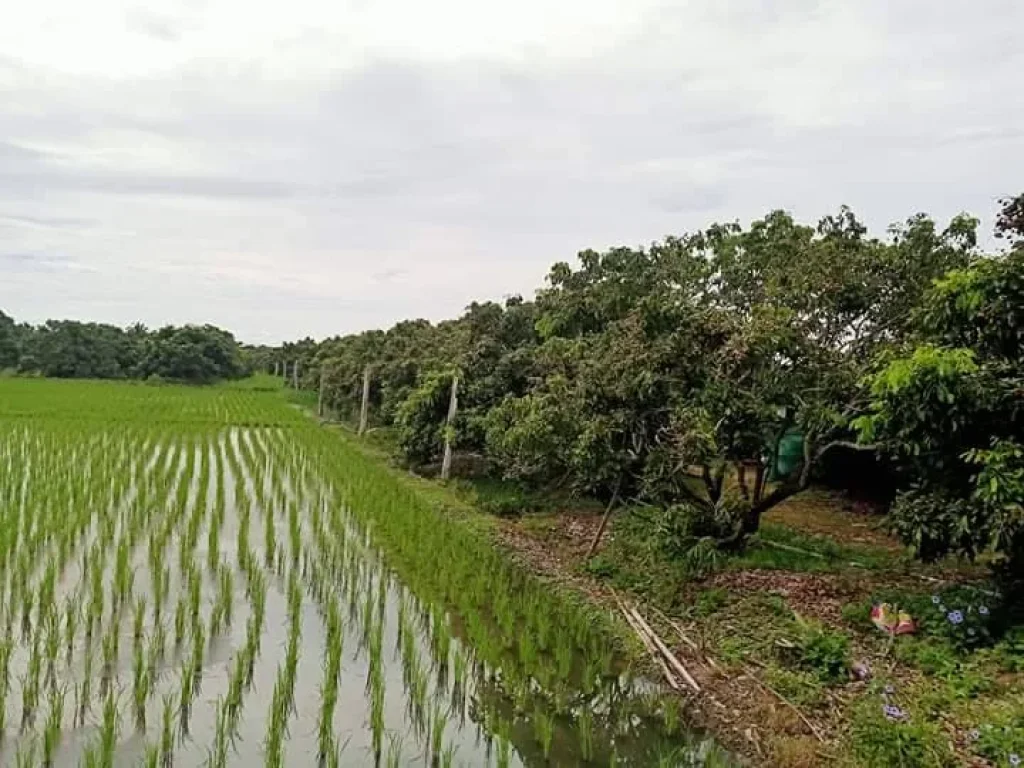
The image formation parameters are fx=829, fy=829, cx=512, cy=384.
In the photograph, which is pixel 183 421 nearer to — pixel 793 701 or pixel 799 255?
pixel 799 255

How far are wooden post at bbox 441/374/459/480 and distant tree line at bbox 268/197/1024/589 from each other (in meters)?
1.31

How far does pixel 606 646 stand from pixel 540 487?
6.18 metres

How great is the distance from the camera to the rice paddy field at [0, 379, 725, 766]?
4.23 meters

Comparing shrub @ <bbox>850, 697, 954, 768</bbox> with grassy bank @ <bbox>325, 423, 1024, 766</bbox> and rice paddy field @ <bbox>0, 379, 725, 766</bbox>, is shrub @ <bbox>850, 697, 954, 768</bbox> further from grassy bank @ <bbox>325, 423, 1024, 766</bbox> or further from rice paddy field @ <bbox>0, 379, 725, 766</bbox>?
rice paddy field @ <bbox>0, 379, 725, 766</bbox>

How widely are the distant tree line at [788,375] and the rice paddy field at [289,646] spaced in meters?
1.57

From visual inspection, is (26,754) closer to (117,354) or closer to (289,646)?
(289,646)

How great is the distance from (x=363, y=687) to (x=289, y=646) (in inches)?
25.2

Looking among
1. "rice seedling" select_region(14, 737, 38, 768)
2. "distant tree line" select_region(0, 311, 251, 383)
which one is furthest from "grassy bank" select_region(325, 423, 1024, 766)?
"distant tree line" select_region(0, 311, 251, 383)

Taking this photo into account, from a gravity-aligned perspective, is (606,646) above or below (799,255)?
below

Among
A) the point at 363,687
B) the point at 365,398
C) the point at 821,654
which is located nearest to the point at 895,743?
the point at 821,654

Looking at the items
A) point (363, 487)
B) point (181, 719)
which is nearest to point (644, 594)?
point (181, 719)

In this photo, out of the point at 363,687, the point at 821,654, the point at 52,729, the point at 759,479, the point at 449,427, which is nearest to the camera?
the point at 52,729

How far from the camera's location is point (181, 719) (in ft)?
14.2

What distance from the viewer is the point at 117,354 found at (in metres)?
48.7
